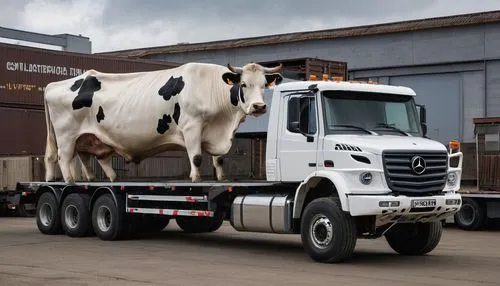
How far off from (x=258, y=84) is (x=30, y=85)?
54.8ft

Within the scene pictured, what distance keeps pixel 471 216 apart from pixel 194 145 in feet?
28.3

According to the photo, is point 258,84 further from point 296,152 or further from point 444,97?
point 444,97

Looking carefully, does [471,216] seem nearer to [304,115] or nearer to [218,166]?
[218,166]

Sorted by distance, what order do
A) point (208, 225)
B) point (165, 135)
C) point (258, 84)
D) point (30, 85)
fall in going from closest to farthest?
point (258, 84)
point (165, 135)
point (208, 225)
point (30, 85)

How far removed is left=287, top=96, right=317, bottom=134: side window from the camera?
13.4 metres

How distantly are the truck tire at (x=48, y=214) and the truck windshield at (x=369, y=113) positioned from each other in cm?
801

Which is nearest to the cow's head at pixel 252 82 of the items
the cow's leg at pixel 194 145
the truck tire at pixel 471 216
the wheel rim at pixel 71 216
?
the cow's leg at pixel 194 145

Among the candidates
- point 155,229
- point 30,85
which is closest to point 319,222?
point 155,229

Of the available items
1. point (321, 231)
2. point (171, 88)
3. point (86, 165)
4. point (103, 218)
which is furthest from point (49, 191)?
point (321, 231)

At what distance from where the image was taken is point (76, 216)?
1823 centimetres

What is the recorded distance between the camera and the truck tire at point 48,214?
61.1ft

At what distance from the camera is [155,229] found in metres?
19.0

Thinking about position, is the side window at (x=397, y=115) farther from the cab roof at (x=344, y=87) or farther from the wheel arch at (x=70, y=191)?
the wheel arch at (x=70, y=191)

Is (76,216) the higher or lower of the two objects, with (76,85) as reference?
lower
